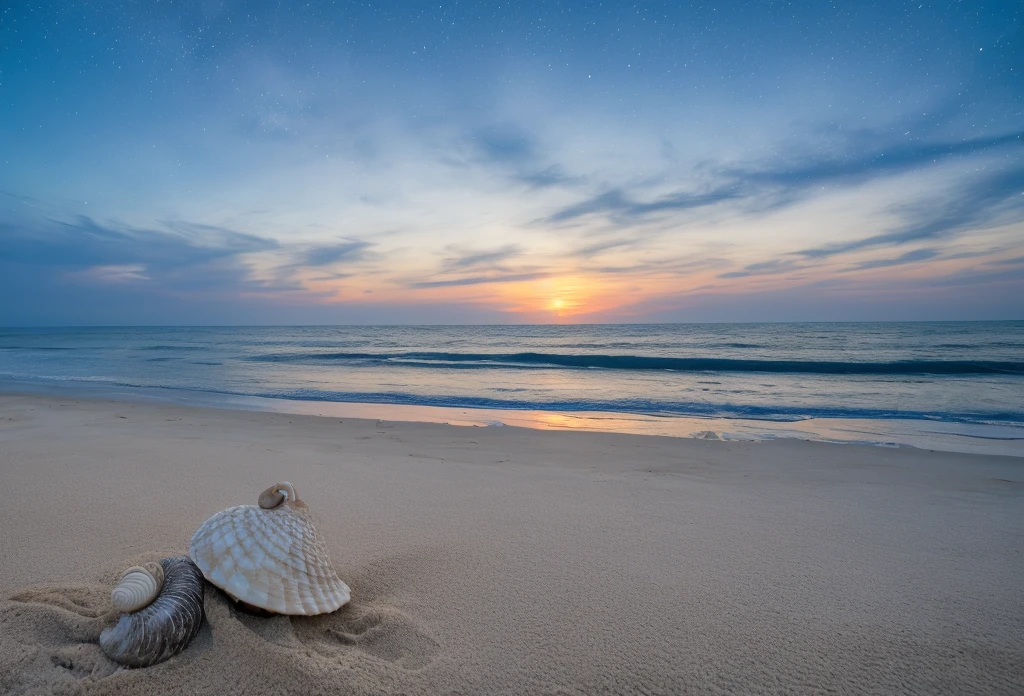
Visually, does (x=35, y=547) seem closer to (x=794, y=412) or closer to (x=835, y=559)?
(x=835, y=559)

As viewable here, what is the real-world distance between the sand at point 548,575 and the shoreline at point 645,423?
2.64 m

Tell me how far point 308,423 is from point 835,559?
6727mm

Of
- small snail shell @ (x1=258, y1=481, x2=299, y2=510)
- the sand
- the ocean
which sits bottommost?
the ocean

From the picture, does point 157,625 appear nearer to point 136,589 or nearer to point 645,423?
point 136,589

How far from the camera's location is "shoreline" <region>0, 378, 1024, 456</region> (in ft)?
22.9

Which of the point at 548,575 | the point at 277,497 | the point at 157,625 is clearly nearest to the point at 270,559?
the point at 277,497

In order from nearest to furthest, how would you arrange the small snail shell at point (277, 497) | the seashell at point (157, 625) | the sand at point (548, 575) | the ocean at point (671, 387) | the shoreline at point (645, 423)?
the seashell at point (157, 625) < the sand at point (548, 575) < the small snail shell at point (277, 497) < the shoreline at point (645, 423) < the ocean at point (671, 387)

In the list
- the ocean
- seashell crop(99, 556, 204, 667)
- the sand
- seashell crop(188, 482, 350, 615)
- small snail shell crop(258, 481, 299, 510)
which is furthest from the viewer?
the ocean

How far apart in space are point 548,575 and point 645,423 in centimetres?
641

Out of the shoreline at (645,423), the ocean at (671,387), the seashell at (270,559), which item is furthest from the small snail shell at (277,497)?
the ocean at (671,387)

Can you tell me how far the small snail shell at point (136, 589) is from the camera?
1.49 meters

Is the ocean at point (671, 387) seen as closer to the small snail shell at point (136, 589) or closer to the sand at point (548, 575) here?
the sand at point (548, 575)

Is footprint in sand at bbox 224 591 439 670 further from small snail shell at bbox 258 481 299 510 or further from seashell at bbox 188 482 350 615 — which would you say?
small snail shell at bbox 258 481 299 510

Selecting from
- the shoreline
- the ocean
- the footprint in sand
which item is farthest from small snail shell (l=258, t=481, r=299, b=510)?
the ocean
